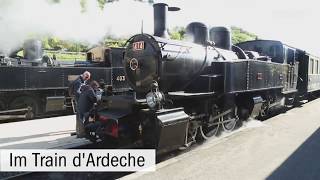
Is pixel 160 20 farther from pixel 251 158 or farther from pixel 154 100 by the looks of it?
pixel 251 158

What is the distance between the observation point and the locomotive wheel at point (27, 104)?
1159cm

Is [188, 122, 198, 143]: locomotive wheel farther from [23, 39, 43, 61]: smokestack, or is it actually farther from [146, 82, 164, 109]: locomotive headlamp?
[23, 39, 43, 61]: smokestack

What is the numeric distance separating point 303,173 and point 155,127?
279cm

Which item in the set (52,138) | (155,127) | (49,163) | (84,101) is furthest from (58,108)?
(155,127)

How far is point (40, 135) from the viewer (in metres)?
9.04

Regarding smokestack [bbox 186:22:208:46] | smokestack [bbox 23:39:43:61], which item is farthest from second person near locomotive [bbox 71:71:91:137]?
smokestack [bbox 23:39:43:61]

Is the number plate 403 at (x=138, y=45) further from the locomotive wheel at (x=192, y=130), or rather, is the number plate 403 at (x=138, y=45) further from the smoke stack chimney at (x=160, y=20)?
the locomotive wheel at (x=192, y=130)

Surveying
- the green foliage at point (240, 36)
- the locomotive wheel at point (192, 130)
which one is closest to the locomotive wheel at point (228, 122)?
the locomotive wheel at point (192, 130)

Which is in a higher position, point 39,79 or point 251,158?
point 39,79

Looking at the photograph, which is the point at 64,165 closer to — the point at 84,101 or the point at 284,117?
the point at 84,101

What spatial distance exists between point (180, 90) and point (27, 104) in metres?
6.08

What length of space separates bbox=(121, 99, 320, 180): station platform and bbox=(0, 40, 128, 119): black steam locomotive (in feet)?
15.5

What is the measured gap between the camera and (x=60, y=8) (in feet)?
47.6

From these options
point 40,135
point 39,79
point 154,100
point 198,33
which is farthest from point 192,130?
point 39,79
